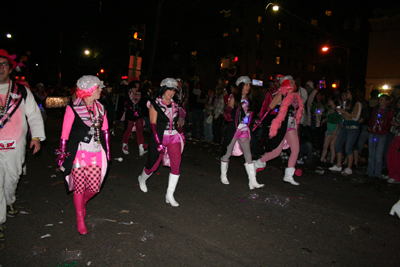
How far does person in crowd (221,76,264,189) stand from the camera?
549cm

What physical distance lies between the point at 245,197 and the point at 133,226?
2190 millimetres

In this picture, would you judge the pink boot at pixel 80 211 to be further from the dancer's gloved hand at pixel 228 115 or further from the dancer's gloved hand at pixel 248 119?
the dancer's gloved hand at pixel 248 119

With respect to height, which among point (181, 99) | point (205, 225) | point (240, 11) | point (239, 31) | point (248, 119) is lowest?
point (205, 225)

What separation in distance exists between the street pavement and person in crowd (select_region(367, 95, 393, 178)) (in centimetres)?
80

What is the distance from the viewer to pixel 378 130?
22.4 feet

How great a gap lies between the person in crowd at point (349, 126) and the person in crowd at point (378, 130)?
347mm

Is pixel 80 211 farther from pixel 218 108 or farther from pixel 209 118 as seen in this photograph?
pixel 209 118

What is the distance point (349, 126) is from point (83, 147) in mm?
6407

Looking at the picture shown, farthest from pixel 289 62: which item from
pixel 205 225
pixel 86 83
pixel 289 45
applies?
pixel 86 83

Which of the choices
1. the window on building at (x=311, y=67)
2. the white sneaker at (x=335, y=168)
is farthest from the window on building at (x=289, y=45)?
the white sneaker at (x=335, y=168)

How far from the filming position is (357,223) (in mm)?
4363

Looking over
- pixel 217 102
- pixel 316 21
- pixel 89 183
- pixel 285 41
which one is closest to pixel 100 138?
pixel 89 183

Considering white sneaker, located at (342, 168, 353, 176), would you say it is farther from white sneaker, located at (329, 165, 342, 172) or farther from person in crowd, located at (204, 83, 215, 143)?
person in crowd, located at (204, 83, 215, 143)

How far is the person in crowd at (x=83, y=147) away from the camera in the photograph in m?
3.44
